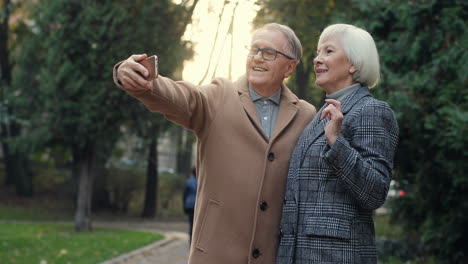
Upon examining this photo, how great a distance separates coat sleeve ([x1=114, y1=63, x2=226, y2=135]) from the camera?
2.96 metres

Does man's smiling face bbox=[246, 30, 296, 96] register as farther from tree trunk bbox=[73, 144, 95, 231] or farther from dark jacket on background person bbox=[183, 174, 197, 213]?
tree trunk bbox=[73, 144, 95, 231]

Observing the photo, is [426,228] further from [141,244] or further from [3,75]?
A: [3,75]

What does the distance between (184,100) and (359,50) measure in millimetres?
866

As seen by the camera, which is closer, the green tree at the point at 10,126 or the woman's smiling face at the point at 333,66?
the woman's smiling face at the point at 333,66

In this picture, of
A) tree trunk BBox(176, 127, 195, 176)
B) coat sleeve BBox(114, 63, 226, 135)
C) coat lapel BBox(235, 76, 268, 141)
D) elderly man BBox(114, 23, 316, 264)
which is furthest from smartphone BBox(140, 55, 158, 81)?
tree trunk BBox(176, 127, 195, 176)

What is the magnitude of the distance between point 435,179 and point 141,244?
742cm

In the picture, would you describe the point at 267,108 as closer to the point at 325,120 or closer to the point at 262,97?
the point at 262,97

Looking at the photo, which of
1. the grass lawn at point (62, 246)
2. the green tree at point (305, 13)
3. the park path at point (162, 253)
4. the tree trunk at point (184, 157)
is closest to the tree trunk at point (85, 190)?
the grass lawn at point (62, 246)

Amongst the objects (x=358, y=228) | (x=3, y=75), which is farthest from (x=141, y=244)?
(x=3, y=75)

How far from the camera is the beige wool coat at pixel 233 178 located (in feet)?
10.7

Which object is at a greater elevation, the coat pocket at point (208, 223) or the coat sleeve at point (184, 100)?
the coat sleeve at point (184, 100)

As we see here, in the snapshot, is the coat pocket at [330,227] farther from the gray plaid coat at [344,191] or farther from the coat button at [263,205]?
the coat button at [263,205]

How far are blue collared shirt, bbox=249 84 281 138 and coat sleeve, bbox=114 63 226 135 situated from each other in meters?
0.19

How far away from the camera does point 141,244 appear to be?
1375 centimetres
